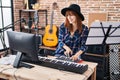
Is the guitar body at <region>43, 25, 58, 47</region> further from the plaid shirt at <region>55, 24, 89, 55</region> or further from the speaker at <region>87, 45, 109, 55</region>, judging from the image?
the plaid shirt at <region>55, 24, 89, 55</region>

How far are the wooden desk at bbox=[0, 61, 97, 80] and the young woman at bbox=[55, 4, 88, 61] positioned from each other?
62cm

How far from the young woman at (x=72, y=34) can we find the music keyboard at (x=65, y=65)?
1.55 feet

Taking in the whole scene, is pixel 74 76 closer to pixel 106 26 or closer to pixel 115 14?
pixel 106 26

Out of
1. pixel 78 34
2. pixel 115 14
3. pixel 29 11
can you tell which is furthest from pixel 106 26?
Answer: pixel 29 11

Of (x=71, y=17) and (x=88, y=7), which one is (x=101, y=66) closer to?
(x=88, y=7)

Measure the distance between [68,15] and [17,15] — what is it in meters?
2.11

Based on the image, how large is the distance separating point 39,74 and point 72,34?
1.00m

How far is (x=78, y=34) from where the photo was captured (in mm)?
2559

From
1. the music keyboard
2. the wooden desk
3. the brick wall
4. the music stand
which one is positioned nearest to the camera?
the wooden desk

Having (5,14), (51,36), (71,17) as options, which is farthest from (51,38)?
(71,17)

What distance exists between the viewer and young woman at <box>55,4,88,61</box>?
2482 mm

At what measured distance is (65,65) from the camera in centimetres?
192

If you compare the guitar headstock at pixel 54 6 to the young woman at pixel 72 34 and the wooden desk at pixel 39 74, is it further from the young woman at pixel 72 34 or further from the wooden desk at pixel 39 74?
the wooden desk at pixel 39 74

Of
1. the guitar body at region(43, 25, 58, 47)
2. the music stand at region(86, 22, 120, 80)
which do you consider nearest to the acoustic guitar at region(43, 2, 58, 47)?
the guitar body at region(43, 25, 58, 47)
